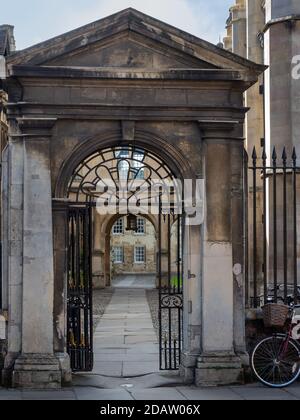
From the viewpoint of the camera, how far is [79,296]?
39.3 ft

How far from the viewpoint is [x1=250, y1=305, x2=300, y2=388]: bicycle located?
11422 mm

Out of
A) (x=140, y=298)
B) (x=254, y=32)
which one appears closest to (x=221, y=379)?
(x=254, y=32)

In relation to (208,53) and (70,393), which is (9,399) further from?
(208,53)

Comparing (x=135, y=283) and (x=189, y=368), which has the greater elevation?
(x=189, y=368)

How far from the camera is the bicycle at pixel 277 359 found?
11422 millimetres

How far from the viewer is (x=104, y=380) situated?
38.8ft

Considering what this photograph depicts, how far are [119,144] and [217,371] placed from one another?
3.37m

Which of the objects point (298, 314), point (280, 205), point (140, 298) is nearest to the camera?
point (298, 314)

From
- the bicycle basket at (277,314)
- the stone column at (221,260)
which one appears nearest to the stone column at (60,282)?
the stone column at (221,260)

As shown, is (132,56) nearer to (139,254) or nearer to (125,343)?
(125,343)

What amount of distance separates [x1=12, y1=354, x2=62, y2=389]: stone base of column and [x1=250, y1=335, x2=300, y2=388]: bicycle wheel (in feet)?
8.68

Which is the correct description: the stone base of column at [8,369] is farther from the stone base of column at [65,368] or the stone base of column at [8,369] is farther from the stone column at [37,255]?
the stone base of column at [65,368]

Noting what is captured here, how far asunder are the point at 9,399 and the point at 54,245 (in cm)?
218

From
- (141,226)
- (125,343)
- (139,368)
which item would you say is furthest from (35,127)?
(141,226)
